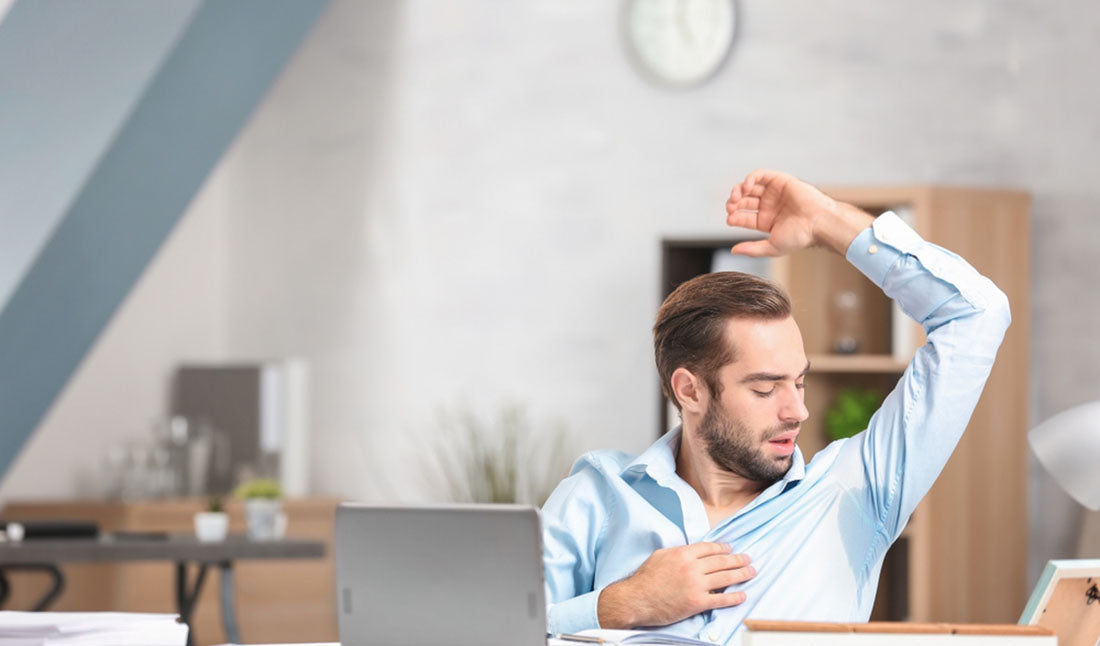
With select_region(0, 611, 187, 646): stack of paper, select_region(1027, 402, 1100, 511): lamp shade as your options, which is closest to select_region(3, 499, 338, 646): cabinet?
select_region(0, 611, 187, 646): stack of paper

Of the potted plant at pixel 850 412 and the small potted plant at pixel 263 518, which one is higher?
the potted plant at pixel 850 412

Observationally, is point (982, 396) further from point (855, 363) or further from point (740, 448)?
point (740, 448)

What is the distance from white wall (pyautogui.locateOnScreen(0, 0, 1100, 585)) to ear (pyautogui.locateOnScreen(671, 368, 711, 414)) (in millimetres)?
2960

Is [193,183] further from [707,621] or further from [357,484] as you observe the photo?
[707,621]

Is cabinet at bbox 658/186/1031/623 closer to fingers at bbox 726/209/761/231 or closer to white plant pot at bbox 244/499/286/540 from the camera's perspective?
white plant pot at bbox 244/499/286/540

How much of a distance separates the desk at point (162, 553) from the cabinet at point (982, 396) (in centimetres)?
174

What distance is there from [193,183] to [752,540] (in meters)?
2.50

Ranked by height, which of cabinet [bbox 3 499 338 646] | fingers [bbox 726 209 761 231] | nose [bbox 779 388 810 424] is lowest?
cabinet [bbox 3 499 338 646]

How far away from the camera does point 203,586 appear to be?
549cm

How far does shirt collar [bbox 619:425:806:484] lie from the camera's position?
2264 mm

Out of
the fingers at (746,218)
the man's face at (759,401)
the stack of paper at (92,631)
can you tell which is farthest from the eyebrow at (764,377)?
the stack of paper at (92,631)

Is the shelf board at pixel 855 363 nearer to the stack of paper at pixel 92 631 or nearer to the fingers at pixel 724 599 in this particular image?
the fingers at pixel 724 599

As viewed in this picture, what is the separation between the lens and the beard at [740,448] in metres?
2.25

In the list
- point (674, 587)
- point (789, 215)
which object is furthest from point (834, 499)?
point (789, 215)
